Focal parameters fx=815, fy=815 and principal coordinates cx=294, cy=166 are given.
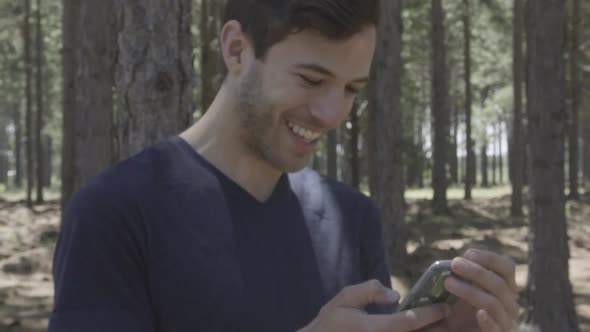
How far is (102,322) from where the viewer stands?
5.47ft

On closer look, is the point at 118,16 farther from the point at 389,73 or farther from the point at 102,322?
the point at 389,73

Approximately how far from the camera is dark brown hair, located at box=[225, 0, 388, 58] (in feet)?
6.21

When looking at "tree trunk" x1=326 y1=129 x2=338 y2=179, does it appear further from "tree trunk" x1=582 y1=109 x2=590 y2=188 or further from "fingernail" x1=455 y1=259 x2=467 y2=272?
"fingernail" x1=455 y1=259 x2=467 y2=272

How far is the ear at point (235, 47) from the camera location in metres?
2.01

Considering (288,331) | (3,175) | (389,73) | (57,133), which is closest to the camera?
(288,331)

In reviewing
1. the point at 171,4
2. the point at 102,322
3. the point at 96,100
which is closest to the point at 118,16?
the point at 171,4

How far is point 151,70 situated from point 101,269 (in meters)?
3.49

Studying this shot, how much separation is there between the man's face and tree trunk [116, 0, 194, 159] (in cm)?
316

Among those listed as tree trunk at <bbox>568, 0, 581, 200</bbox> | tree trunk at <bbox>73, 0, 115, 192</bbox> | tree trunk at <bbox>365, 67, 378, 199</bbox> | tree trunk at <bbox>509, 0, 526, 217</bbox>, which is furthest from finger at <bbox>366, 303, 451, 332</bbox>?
tree trunk at <bbox>568, 0, 581, 200</bbox>

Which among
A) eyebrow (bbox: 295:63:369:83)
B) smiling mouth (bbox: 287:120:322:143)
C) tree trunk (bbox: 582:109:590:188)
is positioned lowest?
tree trunk (bbox: 582:109:590:188)

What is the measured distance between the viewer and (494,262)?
1655 mm

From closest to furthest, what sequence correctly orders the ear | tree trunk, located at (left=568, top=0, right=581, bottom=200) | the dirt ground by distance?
the ear → the dirt ground → tree trunk, located at (left=568, top=0, right=581, bottom=200)

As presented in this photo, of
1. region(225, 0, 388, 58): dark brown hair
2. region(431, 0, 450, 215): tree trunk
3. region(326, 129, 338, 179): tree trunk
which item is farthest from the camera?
region(326, 129, 338, 179): tree trunk

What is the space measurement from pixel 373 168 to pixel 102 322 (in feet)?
36.4
